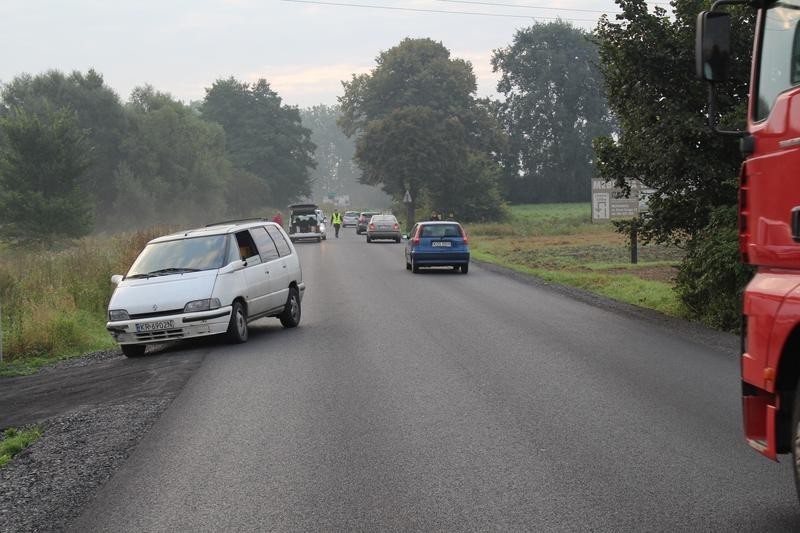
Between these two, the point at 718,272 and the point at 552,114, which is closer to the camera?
the point at 718,272

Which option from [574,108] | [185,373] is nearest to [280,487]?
[185,373]

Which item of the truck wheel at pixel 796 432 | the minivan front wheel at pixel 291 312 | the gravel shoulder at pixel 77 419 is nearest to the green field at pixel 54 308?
the gravel shoulder at pixel 77 419

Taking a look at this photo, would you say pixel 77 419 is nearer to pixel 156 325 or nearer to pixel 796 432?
pixel 156 325

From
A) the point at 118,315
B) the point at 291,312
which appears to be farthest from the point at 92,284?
the point at 118,315

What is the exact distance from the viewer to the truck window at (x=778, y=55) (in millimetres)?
5820

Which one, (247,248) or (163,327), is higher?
(247,248)

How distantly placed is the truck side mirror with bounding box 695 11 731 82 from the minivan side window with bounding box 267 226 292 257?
39.2 ft

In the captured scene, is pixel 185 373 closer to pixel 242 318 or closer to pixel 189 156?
pixel 242 318

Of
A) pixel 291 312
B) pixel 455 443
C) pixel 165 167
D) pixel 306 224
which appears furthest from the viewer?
pixel 165 167

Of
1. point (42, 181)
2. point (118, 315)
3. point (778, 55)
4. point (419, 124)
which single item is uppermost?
point (419, 124)

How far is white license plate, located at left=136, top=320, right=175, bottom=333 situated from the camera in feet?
48.1

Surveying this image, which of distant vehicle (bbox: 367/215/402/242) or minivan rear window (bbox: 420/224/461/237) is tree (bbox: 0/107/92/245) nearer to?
distant vehicle (bbox: 367/215/402/242)

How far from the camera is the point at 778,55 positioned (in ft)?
19.9

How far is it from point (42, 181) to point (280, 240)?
44774 millimetres
